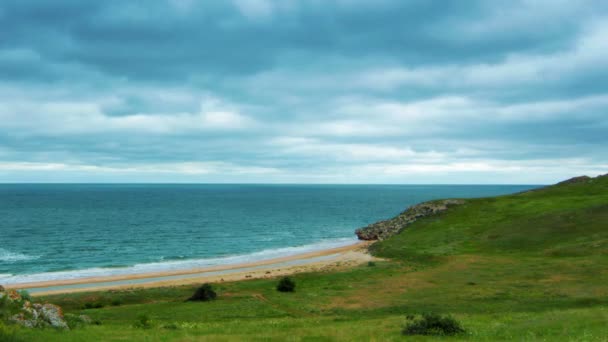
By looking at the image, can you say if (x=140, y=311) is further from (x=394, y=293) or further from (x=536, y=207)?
(x=536, y=207)

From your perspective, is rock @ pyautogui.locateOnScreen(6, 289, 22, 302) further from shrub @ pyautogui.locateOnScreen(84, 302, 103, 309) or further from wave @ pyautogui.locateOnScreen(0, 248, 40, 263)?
wave @ pyautogui.locateOnScreen(0, 248, 40, 263)

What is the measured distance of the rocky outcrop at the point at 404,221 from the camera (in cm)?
10384

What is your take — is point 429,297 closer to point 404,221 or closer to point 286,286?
point 286,286

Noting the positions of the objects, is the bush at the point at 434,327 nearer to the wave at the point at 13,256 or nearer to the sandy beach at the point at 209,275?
the sandy beach at the point at 209,275

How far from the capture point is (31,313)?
880 inches

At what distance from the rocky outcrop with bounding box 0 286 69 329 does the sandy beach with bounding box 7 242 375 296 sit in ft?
108

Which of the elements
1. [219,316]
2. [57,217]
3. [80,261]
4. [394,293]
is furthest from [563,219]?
[57,217]

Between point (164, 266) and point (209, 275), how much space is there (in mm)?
12500

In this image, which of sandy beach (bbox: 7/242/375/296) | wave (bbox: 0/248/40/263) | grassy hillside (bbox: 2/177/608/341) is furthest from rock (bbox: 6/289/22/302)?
wave (bbox: 0/248/40/263)

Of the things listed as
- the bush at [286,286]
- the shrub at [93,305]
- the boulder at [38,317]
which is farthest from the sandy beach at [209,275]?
the boulder at [38,317]

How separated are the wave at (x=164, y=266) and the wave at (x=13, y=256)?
13.8 meters

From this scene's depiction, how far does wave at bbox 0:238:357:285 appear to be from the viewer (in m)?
63.0

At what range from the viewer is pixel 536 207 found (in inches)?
3504

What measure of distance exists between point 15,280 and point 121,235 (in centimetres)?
4815
